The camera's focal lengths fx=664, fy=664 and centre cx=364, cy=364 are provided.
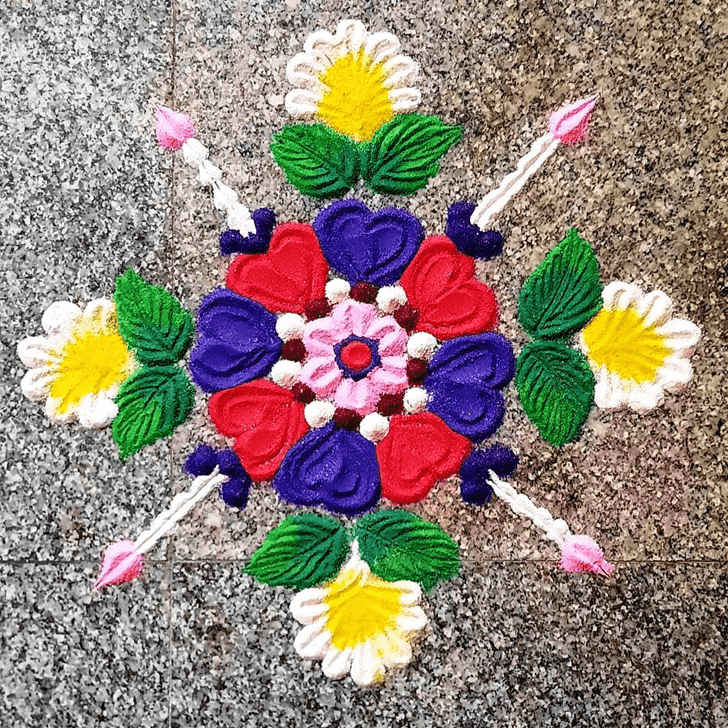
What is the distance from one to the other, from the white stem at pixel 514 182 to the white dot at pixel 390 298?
0.40 ft

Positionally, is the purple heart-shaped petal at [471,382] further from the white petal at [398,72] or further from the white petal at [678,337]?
the white petal at [398,72]

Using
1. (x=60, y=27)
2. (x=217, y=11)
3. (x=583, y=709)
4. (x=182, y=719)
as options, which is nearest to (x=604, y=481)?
(x=583, y=709)

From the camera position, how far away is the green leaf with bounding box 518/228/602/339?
752 mm

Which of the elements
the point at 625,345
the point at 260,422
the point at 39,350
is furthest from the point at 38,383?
the point at 625,345

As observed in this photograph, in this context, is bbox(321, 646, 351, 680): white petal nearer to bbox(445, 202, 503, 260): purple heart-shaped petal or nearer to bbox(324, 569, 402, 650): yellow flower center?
bbox(324, 569, 402, 650): yellow flower center

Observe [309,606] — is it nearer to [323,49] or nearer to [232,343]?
[232,343]

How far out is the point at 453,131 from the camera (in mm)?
787

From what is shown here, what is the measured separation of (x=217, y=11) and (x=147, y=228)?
0.28 metres

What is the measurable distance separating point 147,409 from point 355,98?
44 cm

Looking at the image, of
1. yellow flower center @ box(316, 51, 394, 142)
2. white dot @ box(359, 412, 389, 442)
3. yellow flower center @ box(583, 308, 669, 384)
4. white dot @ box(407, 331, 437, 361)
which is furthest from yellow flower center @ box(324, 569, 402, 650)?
yellow flower center @ box(316, 51, 394, 142)

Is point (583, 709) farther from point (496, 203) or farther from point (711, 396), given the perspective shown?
point (496, 203)

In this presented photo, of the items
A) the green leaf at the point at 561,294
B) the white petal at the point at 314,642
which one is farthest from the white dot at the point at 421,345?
the white petal at the point at 314,642

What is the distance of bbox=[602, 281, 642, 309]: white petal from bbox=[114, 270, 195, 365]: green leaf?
18.8 inches

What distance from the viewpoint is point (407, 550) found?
0.73 metres
